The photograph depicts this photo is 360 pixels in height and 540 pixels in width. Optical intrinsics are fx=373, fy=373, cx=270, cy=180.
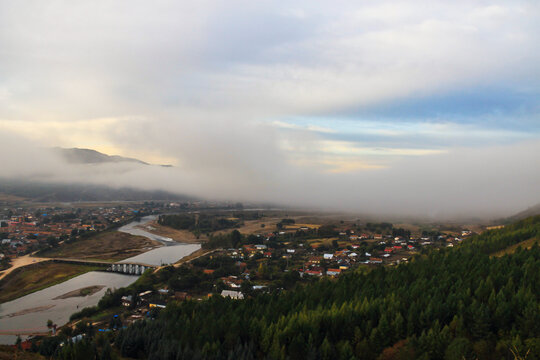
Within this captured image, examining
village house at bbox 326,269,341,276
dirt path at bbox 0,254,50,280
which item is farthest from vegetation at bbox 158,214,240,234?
village house at bbox 326,269,341,276

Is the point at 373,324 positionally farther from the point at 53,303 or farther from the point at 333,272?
the point at 53,303

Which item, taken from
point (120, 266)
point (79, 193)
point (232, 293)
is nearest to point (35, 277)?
point (120, 266)

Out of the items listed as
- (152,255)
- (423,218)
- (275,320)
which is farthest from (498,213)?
(275,320)

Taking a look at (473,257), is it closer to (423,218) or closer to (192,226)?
(423,218)

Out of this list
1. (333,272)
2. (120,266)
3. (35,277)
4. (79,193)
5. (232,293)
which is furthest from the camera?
(79,193)

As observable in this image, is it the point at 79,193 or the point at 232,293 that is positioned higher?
the point at 79,193

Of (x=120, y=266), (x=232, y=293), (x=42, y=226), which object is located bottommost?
(x=120, y=266)

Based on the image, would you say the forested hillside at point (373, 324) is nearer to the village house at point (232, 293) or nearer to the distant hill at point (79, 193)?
the village house at point (232, 293)

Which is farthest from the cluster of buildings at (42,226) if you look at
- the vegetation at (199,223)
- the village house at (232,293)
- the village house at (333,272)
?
the village house at (333,272)
